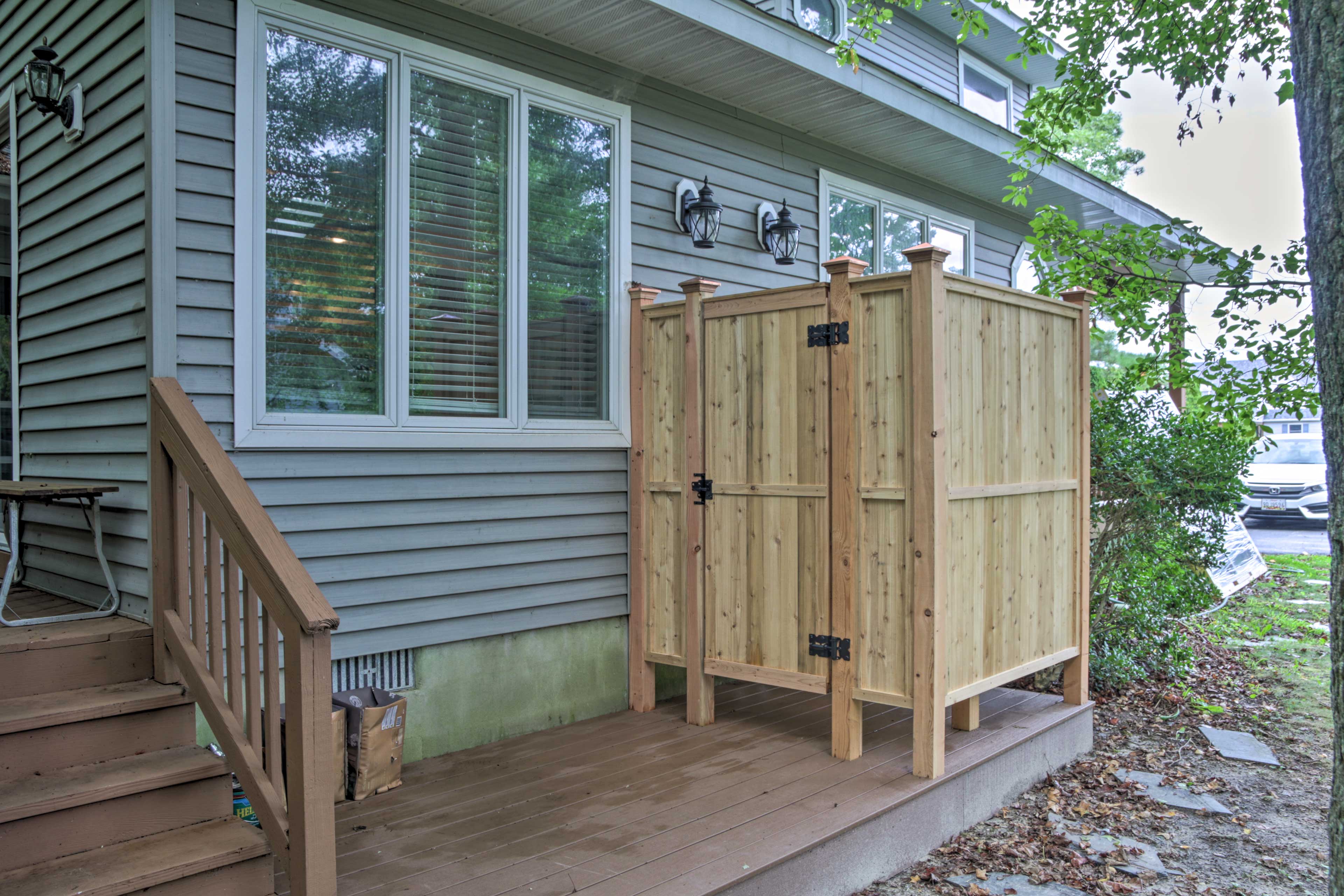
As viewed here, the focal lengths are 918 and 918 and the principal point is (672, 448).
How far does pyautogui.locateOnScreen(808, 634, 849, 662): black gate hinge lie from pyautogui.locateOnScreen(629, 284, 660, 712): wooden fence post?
0.97m

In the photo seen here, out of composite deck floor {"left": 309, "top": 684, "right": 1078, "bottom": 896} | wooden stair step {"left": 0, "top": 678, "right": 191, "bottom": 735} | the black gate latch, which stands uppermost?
the black gate latch

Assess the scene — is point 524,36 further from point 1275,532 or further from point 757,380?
point 1275,532

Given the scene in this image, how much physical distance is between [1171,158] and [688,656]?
39.6 m

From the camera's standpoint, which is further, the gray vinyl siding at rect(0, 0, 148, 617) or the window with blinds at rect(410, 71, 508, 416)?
the window with blinds at rect(410, 71, 508, 416)

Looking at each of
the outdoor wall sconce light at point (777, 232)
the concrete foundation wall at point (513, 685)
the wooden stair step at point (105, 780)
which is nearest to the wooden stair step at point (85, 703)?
the wooden stair step at point (105, 780)

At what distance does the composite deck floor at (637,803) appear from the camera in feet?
8.98

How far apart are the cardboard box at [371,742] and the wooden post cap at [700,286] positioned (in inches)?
85.6

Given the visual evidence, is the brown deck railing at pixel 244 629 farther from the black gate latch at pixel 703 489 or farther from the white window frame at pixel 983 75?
the white window frame at pixel 983 75

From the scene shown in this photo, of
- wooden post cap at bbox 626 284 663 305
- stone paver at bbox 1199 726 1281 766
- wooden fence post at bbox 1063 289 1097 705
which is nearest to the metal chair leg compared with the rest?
wooden post cap at bbox 626 284 663 305

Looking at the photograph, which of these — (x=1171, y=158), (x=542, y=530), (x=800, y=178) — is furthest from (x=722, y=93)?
(x=1171, y=158)

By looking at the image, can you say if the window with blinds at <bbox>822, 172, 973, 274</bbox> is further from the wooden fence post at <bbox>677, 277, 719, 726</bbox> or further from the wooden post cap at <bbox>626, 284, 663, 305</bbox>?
the wooden fence post at <bbox>677, 277, 719, 726</bbox>

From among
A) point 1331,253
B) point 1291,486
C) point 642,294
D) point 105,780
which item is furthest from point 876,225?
point 1291,486

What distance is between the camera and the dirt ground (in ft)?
11.1

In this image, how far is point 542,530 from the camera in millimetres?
4254
